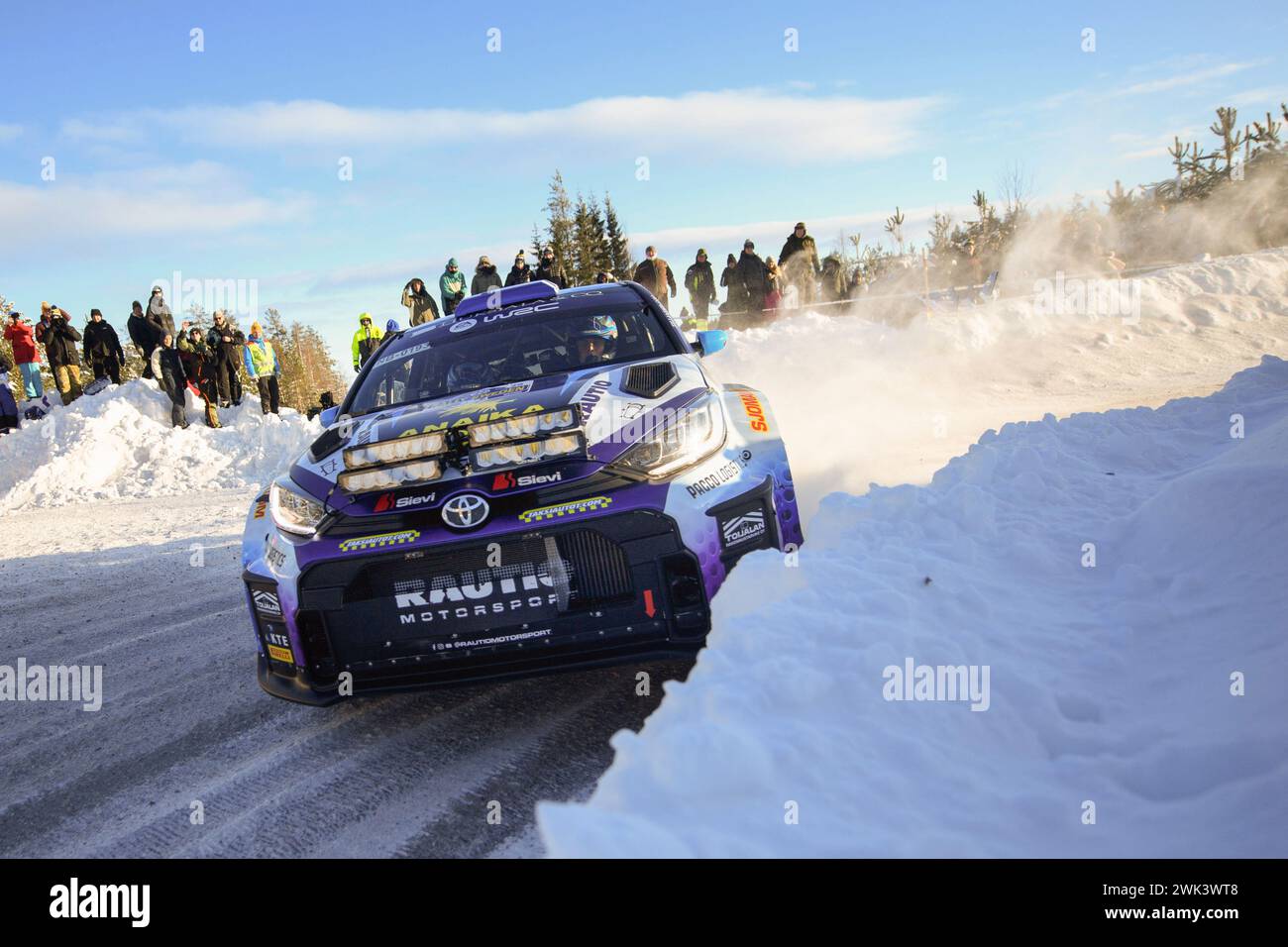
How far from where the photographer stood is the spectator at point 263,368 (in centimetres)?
1655

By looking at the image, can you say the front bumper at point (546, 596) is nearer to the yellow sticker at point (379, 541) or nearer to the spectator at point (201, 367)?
the yellow sticker at point (379, 541)

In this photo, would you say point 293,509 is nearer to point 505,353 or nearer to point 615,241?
point 505,353

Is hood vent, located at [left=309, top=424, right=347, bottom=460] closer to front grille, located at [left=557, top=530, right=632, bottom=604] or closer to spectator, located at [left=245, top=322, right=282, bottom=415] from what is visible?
front grille, located at [left=557, top=530, right=632, bottom=604]

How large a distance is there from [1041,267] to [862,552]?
20963 millimetres

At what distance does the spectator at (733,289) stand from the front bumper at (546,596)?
15.4m

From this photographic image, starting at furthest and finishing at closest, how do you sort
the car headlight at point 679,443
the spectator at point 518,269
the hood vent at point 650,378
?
the spectator at point 518,269 < the hood vent at point 650,378 < the car headlight at point 679,443

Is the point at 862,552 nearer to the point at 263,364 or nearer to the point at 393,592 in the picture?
the point at 393,592

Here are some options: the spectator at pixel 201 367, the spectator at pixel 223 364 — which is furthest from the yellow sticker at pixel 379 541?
the spectator at pixel 223 364

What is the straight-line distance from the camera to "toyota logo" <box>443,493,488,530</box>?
10.7 feet

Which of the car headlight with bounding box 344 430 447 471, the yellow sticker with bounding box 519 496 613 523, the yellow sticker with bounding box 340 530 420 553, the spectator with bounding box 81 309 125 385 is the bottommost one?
the yellow sticker with bounding box 340 530 420 553

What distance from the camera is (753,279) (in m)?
18.0

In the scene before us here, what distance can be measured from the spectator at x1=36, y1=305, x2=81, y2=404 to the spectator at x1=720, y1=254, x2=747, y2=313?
41.6 ft

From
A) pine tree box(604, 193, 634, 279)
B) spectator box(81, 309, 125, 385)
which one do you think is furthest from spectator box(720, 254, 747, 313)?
pine tree box(604, 193, 634, 279)
